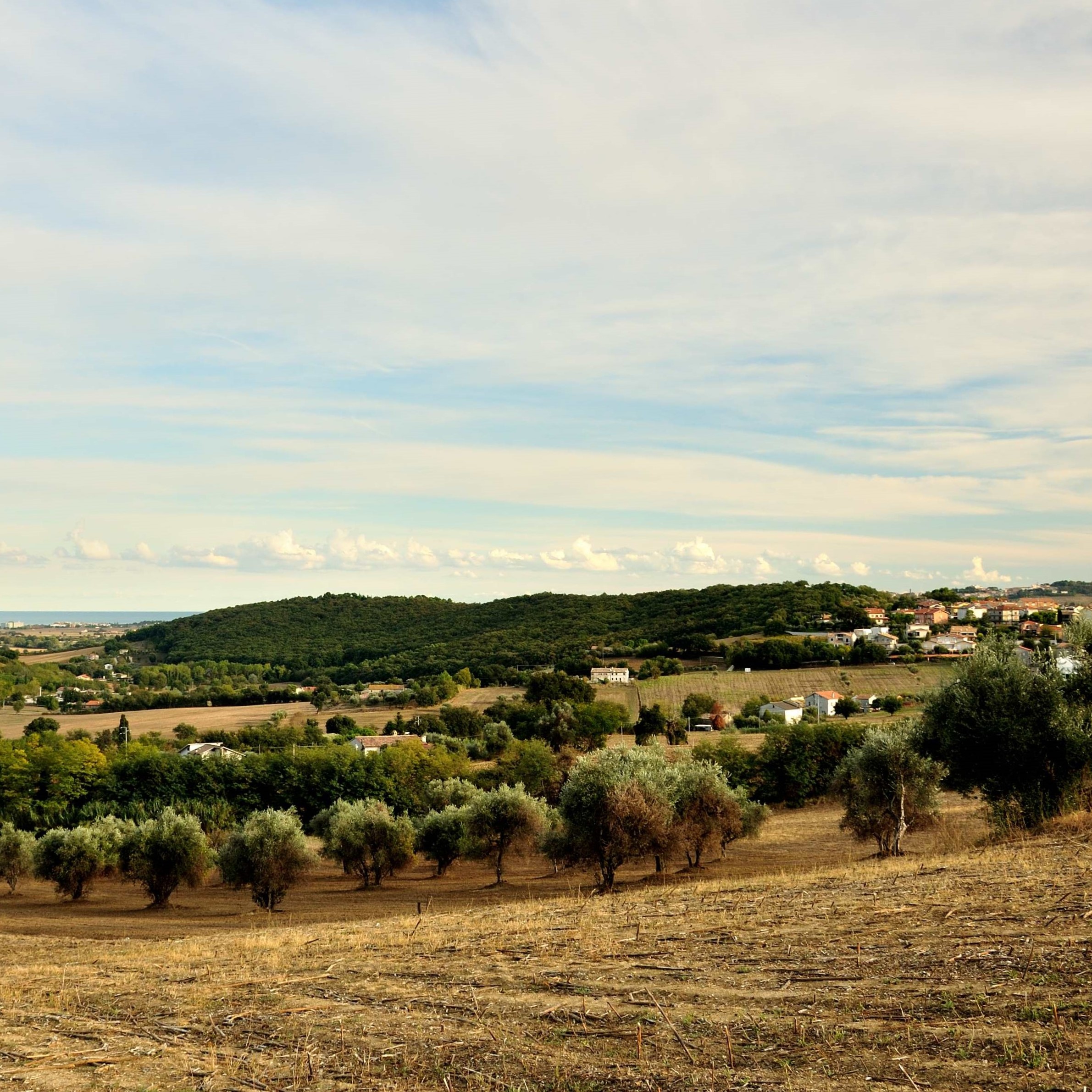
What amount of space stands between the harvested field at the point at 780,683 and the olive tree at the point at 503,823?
53530mm

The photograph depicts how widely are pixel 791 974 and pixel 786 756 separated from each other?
6154 cm

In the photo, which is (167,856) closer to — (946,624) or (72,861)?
(72,861)

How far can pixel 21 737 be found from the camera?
317 feet

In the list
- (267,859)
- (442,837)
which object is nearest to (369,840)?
(442,837)

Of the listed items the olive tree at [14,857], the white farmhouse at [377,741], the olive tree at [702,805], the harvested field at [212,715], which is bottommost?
the harvested field at [212,715]

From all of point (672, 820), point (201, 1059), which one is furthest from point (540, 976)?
point (672, 820)

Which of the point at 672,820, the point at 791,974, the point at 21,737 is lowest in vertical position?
the point at 21,737

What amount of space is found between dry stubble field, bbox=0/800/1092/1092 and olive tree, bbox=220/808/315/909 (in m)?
21.1

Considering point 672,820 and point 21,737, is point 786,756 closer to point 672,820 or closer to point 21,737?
point 672,820

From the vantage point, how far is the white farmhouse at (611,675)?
123688 mm

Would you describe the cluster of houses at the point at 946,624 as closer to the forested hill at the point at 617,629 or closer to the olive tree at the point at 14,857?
the forested hill at the point at 617,629

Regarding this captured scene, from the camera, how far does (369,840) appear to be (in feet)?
151

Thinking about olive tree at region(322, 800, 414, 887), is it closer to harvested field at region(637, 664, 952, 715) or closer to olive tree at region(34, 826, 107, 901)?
olive tree at region(34, 826, 107, 901)

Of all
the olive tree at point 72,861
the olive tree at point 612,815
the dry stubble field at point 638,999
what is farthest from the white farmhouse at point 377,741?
the dry stubble field at point 638,999
